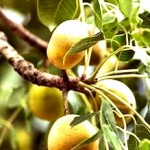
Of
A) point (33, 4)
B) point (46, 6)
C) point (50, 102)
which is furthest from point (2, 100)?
point (46, 6)

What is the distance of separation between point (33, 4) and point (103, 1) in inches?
28.7

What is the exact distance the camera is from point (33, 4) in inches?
58.3

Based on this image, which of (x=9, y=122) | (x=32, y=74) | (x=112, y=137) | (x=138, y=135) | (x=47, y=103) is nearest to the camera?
(x=112, y=137)

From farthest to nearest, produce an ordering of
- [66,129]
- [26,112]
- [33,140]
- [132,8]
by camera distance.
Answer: [33,140], [26,112], [66,129], [132,8]

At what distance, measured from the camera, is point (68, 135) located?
76 cm

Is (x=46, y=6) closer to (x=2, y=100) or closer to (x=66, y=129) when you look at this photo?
(x=66, y=129)

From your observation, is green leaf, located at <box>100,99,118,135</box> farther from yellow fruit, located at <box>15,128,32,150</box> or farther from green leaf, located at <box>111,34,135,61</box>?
yellow fruit, located at <box>15,128,32,150</box>

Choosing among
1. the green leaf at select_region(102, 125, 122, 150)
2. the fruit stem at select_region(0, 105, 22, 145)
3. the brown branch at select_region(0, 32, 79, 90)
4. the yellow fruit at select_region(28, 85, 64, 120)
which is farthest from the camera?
the fruit stem at select_region(0, 105, 22, 145)

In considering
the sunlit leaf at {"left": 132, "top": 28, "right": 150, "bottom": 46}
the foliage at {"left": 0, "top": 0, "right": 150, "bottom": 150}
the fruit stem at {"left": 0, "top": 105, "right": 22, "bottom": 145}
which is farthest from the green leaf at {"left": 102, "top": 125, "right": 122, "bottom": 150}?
the fruit stem at {"left": 0, "top": 105, "right": 22, "bottom": 145}

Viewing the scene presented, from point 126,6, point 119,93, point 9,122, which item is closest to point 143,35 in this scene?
point 126,6

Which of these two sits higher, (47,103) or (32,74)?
(32,74)

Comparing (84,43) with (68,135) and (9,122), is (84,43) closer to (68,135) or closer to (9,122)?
(68,135)

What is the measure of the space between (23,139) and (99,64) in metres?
0.66

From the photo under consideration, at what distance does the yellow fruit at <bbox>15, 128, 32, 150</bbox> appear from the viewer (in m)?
1.43
